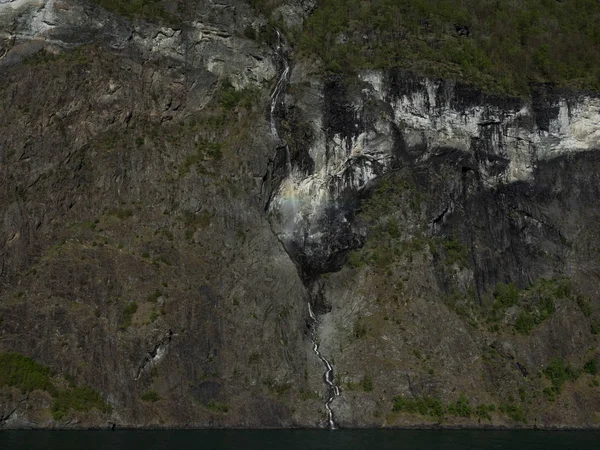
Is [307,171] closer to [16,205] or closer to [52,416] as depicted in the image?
[16,205]

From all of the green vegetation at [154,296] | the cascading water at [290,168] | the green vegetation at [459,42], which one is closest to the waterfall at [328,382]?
the cascading water at [290,168]

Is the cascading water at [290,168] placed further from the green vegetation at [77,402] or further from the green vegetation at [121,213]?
the green vegetation at [77,402]

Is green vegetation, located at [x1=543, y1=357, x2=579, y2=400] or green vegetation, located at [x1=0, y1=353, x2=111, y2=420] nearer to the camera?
green vegetation, located at [x1=0, y1=353, x2=111, y2=420]

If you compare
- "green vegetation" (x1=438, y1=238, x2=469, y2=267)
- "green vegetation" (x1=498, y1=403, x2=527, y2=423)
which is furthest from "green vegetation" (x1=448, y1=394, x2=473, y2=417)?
"green vegetation" (x1=438, y1=238, x2=469, y2=267)

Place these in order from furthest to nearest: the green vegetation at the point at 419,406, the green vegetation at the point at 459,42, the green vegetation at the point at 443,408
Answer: the green vegetation at the point at 459,42 < the green vegetation at the point at 443,408 < the green vegetation at the point at 419,406

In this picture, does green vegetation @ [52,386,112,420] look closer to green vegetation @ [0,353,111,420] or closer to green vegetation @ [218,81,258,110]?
green vegetation @ [0,353,111,420]

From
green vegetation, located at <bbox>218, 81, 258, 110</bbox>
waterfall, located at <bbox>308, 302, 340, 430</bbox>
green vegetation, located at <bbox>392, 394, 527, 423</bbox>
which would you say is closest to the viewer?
waterfall, located at <bbox>308, 302, 340, 430</bbox>

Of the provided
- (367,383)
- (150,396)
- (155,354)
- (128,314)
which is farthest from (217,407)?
(367,383)
